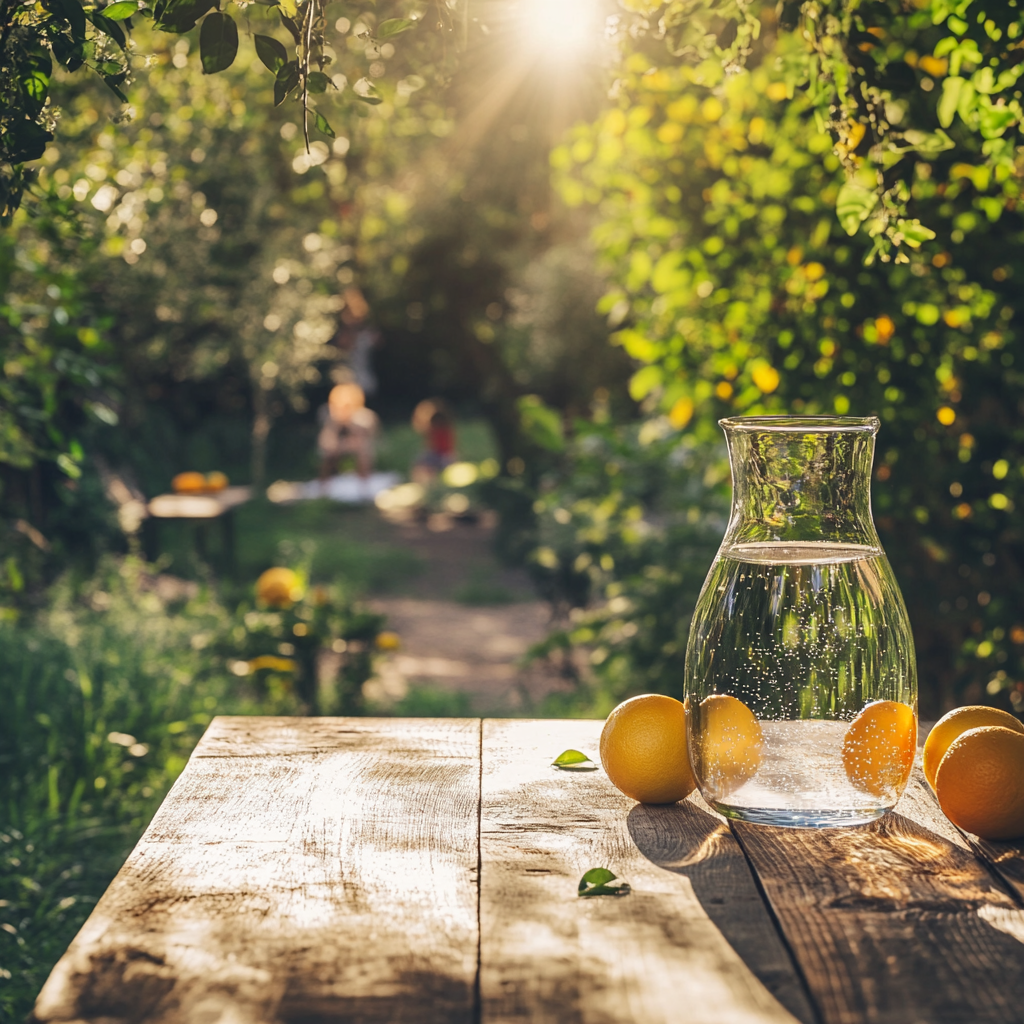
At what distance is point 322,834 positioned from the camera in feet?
3.92

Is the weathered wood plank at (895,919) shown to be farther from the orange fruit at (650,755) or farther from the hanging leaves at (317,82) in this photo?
the hanging leaves at (317,82)

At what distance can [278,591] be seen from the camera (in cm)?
500

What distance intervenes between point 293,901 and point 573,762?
0.51 m

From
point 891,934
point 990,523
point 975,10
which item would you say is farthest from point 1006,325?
point 891,934

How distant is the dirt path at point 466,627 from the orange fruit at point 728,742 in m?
3.62

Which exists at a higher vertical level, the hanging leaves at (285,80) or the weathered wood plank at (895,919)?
the hanging leaves at (285,80)

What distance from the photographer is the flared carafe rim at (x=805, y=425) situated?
46.9 inches

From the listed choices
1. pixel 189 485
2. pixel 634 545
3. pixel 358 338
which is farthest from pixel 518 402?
pixel 358 338

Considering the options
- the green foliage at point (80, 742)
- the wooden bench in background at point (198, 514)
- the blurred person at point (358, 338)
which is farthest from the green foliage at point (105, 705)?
the blurred person at point (358, 338)

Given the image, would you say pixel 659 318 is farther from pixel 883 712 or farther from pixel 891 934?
pixel 891 934

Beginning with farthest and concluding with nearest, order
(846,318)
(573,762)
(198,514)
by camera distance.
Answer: (198,514) → (846,318) → (573,762)

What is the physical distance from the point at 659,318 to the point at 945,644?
1.30 metres

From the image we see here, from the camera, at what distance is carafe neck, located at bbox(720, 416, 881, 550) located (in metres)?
1.20

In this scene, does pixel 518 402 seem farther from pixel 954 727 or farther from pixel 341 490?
pixel 341 490
